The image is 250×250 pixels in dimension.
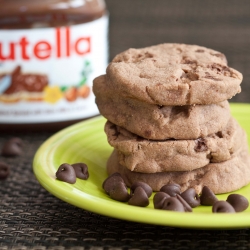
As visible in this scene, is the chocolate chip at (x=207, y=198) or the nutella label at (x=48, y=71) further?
the nutella label at (x=48, y=71)

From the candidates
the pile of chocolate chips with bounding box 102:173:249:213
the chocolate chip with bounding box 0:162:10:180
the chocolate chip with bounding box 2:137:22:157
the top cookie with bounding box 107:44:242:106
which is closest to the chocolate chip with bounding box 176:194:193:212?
the pile of chocolate chips with bounding box 102:173:249:213

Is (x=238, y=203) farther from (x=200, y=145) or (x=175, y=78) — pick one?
(x=175, y=78)

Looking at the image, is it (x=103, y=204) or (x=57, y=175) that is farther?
(x=57, y=175)

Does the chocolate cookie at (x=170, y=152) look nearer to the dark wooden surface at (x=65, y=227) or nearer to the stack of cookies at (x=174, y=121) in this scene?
the stack of cookies at (x=174, y=121)

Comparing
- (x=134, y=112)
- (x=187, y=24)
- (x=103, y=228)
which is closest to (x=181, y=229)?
(x=103, y=228)

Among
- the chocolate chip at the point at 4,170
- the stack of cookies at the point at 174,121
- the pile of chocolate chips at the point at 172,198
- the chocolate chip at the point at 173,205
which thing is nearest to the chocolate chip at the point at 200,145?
the stack of cookies at the point at 174,121

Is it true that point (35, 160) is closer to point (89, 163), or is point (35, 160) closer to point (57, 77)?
point (89, 163)

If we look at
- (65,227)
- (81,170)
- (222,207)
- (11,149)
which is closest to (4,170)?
(11,149)
